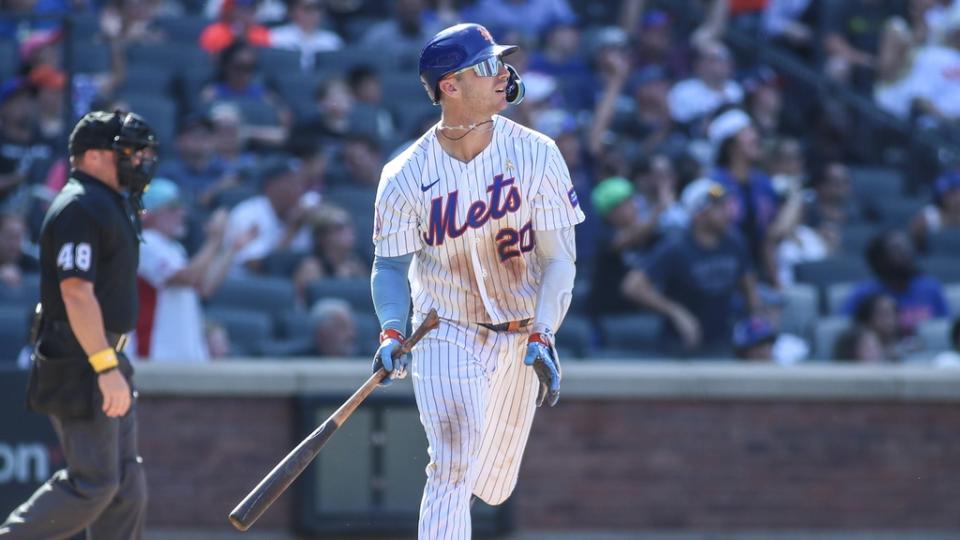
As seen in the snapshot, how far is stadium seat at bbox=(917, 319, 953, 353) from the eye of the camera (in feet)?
33.1

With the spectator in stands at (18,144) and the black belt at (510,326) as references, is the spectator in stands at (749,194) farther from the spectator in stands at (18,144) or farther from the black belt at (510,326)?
the black belt at (510,326)

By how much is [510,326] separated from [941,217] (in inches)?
285

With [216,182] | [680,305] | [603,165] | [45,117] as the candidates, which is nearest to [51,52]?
[45,117]

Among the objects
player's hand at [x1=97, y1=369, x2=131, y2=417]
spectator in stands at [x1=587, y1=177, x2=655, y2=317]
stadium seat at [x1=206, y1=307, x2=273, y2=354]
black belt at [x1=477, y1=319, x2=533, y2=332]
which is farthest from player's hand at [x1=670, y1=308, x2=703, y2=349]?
player's hand at [x1=97, y1=369, x2=131, y2=417]

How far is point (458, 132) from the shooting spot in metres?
5.57

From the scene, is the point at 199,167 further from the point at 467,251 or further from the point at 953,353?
the point at 467,251

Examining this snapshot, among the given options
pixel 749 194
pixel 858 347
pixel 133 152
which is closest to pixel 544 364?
pixel 133 152

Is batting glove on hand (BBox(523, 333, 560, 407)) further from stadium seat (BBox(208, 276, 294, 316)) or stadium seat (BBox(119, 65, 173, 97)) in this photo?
stadium seat (BBox(119, 65, 173, 97))

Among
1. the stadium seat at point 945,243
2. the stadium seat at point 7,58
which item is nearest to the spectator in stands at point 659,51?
the stadium seat at point 945,243

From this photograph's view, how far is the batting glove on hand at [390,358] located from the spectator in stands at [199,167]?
500cm

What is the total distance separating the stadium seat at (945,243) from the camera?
11812 millimetres

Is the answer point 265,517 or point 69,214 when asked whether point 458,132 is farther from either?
point 265,517

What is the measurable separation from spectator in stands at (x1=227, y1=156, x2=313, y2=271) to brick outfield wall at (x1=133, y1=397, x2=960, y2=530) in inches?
66.2

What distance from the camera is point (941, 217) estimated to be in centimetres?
1215
